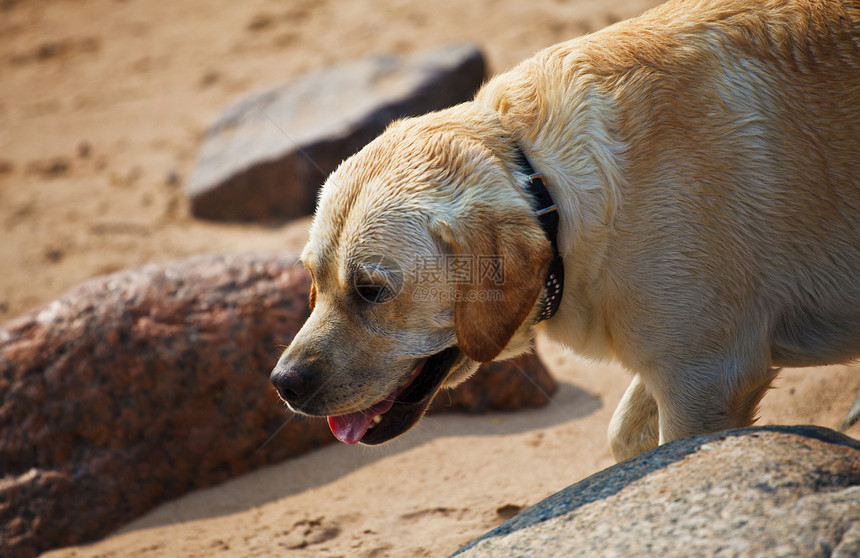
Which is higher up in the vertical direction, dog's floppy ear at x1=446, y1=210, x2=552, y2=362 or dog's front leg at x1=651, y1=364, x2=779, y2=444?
dog's floppy ear at x1=446, y1=210, x2=552, y2=362

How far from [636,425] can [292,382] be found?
4.66 feet

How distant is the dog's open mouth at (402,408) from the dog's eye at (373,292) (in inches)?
13.8

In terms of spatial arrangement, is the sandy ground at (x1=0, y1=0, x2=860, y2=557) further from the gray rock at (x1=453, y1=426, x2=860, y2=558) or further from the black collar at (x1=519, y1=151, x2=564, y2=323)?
the black collar at (x1=519, y1=151, x2=564, y2=323)

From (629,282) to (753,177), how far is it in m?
0.57

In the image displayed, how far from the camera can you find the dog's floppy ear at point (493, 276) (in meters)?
2.63

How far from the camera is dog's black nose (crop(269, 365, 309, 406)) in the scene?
289 cm

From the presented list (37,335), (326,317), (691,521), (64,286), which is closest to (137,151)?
(64,286)

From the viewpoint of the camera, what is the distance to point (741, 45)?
2.85m

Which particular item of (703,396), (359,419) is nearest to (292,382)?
(359,419)

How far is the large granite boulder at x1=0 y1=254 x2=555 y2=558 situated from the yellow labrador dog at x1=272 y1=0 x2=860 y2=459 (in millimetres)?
1473

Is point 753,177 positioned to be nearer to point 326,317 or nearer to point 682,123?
point 682,123

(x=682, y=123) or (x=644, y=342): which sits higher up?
(x=682, y=123)

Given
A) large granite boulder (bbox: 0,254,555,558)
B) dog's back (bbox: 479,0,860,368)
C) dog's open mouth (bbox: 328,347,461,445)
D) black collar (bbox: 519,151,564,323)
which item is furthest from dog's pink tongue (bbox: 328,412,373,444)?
large granite boulder (bbox: 0,254,555,558)

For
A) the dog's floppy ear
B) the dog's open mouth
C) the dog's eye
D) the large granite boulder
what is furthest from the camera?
the large granite boulder
